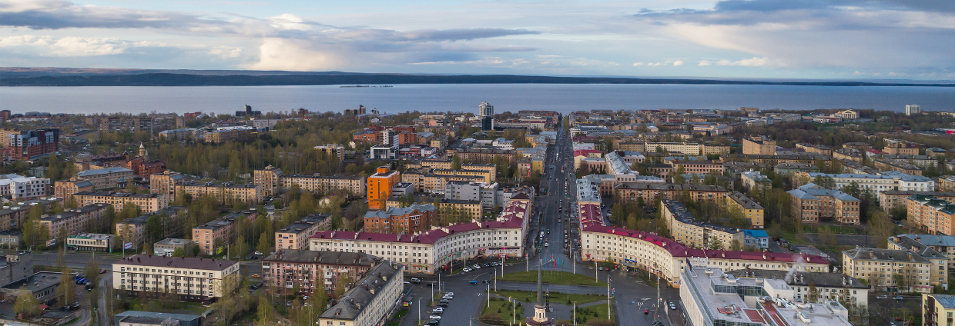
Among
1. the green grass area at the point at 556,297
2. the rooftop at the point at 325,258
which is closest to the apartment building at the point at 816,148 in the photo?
the green grass area at the point at 556,297

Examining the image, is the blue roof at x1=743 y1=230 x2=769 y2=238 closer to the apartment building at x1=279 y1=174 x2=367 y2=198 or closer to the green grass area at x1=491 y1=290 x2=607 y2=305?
the green grass area at x1=491 y1=290 x2=607 y2=305

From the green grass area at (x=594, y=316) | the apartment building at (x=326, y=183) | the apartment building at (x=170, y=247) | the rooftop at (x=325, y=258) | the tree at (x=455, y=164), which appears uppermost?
the tree at (x=455, y=164)

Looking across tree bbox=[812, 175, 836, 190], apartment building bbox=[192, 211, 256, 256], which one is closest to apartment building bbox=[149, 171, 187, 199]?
apartment building bbox=[192, 211, 256, 256]

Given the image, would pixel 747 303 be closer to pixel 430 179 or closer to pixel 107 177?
pixel 430 179

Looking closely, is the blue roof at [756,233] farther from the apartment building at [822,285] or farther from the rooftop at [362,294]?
the rooftop at [362,294]

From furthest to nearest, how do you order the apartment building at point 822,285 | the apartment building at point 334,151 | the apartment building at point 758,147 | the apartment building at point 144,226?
the apartment building at point 758,147 < the apartment building at point 334,151 < the apartment building at point 144,226 < the apartment building at point 822,285

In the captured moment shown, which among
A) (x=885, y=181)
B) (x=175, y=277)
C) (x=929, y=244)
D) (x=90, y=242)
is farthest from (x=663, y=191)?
(x=90, y=242)

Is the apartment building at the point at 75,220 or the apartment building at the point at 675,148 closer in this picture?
the apartment building at the point at 75,220
